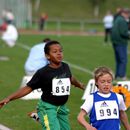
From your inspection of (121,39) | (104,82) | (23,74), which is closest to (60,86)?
(104,82)

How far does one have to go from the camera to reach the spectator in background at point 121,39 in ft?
56.3

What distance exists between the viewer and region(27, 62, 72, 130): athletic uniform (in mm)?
7688

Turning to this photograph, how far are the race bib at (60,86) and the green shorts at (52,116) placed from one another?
176 millimetres

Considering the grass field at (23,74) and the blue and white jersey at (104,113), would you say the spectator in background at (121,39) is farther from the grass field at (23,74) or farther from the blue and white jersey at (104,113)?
the blue and white jersey at (104,113)

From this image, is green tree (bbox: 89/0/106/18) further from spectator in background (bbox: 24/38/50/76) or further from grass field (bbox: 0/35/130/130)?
spectator in background (bbox: 24/38/50/76)

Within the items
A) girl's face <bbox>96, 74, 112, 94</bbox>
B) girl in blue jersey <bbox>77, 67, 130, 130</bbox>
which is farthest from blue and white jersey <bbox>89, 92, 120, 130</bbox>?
girl's face <bbox>96, 74, 112, 94</bbox>

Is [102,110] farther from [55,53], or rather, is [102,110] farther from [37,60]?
[37,60]

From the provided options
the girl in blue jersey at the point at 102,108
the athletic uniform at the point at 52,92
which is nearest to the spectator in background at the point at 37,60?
the athletic uniform at the point at 52,92

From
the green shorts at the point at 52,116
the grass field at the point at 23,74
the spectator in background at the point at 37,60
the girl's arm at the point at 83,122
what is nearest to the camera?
the girl's arm at the point at 83,122

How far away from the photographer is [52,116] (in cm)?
763

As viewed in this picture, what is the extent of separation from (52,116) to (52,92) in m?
0.34

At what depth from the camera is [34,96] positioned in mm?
12984

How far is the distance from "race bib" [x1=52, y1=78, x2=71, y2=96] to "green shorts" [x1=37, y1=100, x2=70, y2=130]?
176 millimetres

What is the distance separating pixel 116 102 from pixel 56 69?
118 cm
